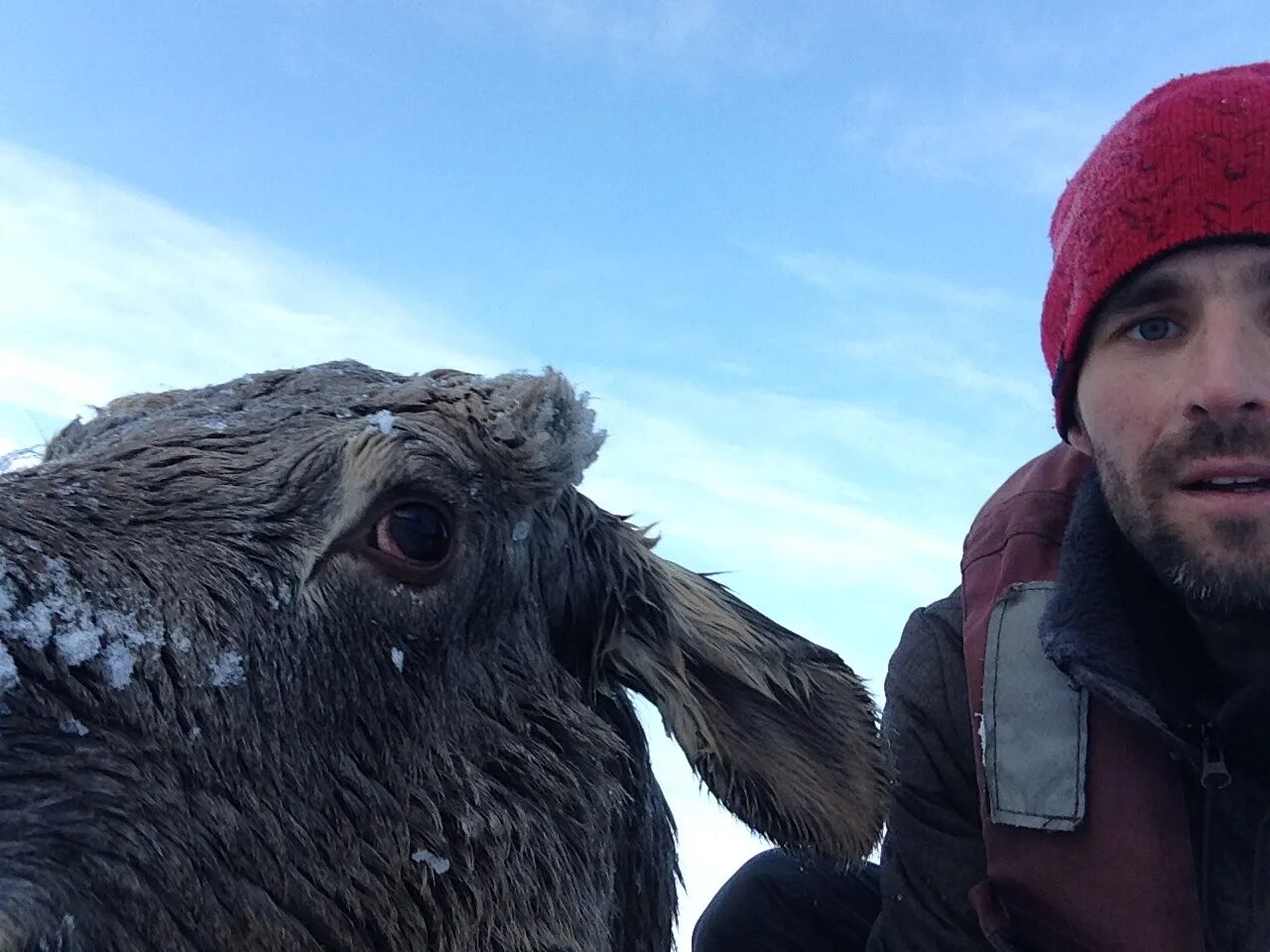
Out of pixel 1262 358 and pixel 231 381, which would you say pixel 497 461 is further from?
pixel 1262 358

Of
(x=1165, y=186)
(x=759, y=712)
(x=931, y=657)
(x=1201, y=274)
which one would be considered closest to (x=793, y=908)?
(x=931, y=657)

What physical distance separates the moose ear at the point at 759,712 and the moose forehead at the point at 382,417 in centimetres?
45

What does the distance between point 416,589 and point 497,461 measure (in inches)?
15.2

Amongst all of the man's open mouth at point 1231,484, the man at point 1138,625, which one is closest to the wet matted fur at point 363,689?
the man at point 1138,625

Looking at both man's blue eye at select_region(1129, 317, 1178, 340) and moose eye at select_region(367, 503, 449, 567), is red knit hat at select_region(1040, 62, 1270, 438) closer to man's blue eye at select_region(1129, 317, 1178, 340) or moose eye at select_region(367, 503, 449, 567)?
man's blue eye at select_region(1129, 317, 1178, 340)

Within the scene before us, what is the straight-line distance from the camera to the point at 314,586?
2.52 m

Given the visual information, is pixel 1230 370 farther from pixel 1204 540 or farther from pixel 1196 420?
pixel 1204 540

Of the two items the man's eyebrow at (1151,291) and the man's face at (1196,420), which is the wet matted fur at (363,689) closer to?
the man's face at (1196,420)

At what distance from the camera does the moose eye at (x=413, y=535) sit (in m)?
2.60

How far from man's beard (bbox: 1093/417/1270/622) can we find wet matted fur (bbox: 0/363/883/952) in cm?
93

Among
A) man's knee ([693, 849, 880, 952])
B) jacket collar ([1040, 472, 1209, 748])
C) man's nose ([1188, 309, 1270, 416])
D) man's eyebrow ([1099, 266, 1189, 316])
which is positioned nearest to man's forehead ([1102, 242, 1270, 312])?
man's eyebrow ([1099, 266, 1189, 316])

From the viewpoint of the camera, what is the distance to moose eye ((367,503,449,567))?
2.60 meters

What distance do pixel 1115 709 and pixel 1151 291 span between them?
1159mm

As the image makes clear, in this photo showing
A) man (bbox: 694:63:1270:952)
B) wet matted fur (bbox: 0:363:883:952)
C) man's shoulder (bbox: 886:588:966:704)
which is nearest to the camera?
wet matted fur (bbox: 0:363:883:952)
